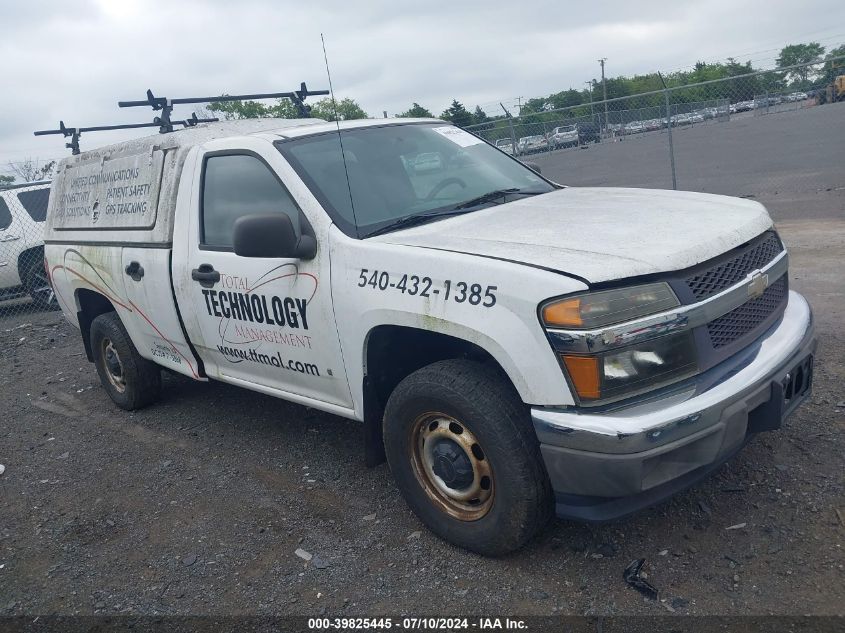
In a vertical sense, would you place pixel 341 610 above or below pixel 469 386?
below

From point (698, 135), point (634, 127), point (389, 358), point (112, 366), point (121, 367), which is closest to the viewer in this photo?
point (389, 358)

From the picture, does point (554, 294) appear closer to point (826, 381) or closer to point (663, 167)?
point (826, 381)

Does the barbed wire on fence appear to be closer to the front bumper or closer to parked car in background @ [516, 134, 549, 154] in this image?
parked car in background @ [516, 134, 549, 154]

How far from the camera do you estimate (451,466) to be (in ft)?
10.2

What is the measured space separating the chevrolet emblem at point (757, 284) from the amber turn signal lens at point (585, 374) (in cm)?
86

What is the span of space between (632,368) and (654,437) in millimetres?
253

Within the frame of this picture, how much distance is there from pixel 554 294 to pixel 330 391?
1.52 metres

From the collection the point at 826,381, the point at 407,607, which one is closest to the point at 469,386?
the point at 407,607

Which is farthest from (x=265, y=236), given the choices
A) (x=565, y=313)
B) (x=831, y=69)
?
(x=831, y=69)

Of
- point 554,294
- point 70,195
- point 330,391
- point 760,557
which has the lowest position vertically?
point 760,557

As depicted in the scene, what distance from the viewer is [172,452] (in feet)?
16.0

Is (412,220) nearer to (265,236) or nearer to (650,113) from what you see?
(265,236)

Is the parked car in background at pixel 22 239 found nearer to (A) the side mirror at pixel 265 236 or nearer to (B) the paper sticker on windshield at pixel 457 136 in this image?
(B) the paper sticker on windshield at pixel 457 136

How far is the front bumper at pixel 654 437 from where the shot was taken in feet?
8.37
